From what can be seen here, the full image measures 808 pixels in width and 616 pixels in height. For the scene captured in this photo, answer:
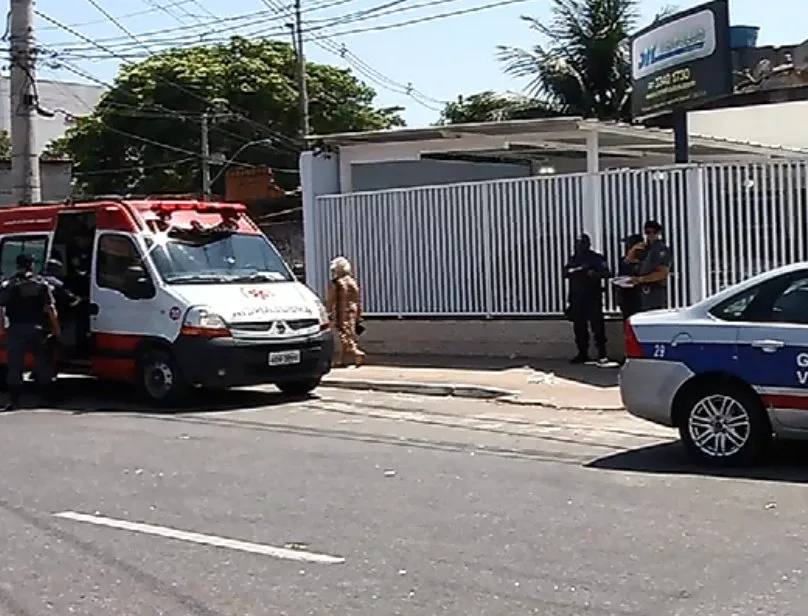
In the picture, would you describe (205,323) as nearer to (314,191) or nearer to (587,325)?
(587,325)

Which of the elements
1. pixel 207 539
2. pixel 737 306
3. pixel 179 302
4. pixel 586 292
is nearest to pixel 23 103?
pixel 179 302

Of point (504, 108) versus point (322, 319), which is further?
point (504, 108)

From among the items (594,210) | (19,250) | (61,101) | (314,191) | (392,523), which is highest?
(61,101)

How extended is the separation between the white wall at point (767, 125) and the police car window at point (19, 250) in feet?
45.4

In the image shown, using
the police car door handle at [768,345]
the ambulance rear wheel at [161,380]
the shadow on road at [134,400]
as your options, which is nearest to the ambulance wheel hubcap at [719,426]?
the police car door handle at [768,345]

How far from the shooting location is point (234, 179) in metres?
40.5

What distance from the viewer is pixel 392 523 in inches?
318

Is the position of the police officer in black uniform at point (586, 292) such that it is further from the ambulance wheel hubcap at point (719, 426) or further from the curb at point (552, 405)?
the ambulance wheel hubcap at point (719, 426)

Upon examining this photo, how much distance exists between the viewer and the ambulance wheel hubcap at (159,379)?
1434 cm

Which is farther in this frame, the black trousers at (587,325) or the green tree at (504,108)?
the green tree at (504,108)

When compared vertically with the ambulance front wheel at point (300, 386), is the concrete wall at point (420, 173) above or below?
above

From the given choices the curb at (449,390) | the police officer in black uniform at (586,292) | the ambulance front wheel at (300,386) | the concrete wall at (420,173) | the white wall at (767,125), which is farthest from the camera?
the white wall at (767,125)

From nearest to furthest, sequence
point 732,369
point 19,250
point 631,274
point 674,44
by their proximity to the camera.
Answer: point 732,369, point 631,274, point 19,250, point 674,44

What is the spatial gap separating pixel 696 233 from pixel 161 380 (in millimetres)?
6521
